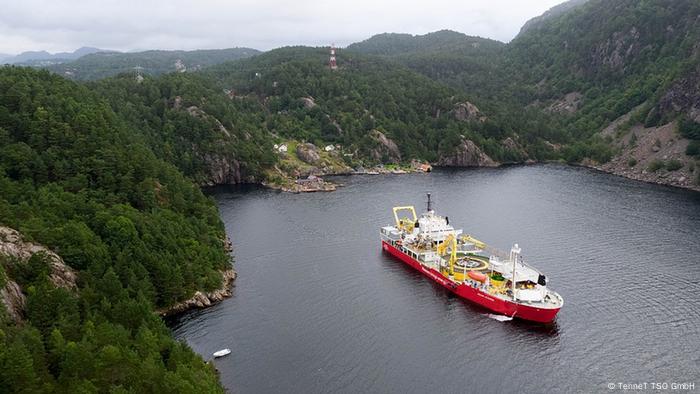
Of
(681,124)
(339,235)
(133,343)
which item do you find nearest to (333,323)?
(133,343)

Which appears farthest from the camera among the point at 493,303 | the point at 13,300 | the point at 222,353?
the point at 493,303

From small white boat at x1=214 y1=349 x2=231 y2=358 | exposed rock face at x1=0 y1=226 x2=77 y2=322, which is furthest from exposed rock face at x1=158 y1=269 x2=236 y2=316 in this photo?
exposed rock face at x1=0 y1=226 x2=77 y2=322

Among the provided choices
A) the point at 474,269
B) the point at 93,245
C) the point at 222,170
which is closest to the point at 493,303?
the point at 474,269

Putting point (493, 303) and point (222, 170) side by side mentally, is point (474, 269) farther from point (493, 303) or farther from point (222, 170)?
point (222, 170)

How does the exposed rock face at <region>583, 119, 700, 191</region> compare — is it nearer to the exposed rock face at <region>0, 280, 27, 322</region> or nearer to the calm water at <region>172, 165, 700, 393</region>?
the calm water at <region>172, 165, 700, 393</region>

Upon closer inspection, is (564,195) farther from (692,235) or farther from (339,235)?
(339,235)

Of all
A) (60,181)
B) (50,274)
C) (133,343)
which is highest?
(60,181)
